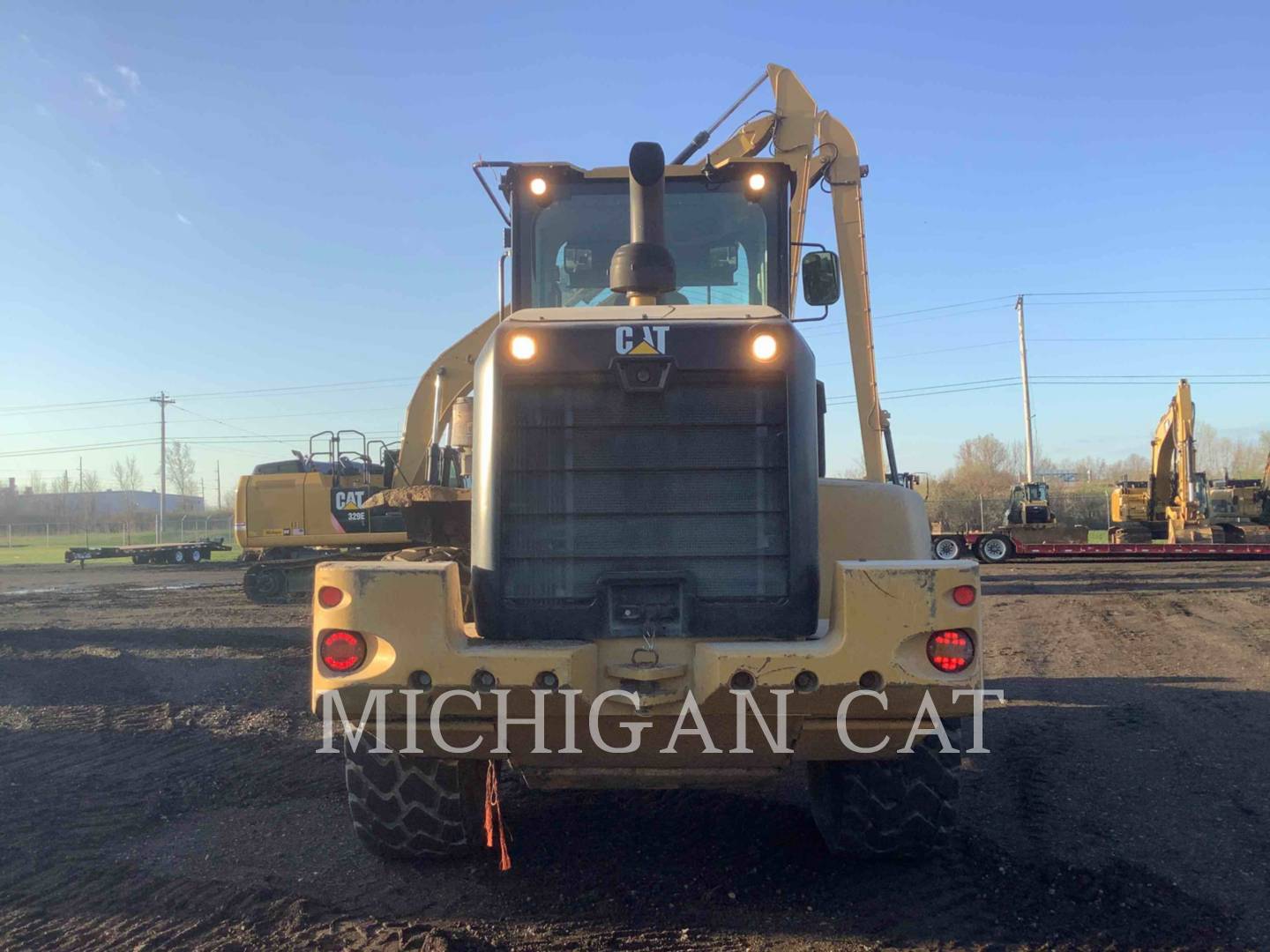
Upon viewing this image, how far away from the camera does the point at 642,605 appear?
367 centimetres

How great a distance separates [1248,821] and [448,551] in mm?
4053

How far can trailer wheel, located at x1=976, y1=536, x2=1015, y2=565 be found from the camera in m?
24.1

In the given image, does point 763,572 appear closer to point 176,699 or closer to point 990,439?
point 176,699

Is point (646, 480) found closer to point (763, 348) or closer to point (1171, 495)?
point (763, 348)

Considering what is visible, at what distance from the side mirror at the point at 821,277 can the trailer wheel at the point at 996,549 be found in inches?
816

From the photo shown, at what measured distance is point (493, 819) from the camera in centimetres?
438

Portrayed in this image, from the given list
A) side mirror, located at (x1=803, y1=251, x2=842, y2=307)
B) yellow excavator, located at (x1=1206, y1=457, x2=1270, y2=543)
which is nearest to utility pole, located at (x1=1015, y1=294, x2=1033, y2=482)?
yellow excavator, located at (x1=1206, y1=457, x2=1270, y2=543)

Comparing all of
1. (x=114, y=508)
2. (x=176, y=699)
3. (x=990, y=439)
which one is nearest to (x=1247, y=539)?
(x=176, y=699)

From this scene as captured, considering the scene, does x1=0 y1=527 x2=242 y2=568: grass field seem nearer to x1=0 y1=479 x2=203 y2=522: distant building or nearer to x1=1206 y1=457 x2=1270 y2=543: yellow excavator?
x1=0 y1=479 x2=203 y2=522: distant building

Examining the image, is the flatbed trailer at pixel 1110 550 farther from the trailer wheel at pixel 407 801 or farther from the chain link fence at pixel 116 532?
the chain link fence at pixel 116 532

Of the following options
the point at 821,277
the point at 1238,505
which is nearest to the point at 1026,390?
the point at 1238,505

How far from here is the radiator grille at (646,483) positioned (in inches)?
146

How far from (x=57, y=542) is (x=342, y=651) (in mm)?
63530

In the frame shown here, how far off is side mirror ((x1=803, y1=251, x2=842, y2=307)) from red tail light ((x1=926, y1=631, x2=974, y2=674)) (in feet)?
7.24
